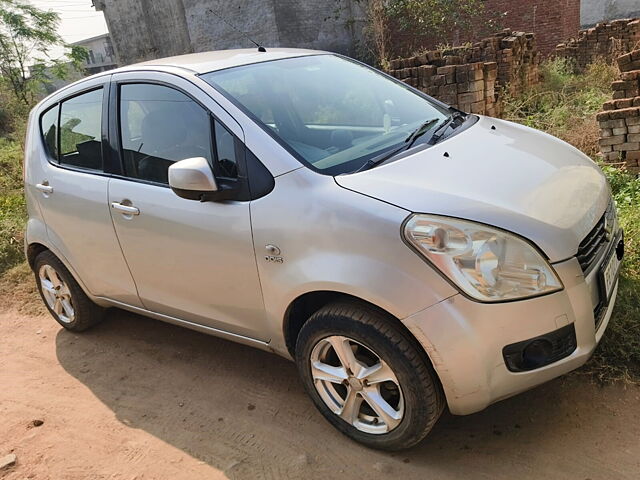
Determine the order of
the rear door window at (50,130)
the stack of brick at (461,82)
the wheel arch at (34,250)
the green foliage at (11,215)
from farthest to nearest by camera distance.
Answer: the stack of brick at (461,82), the green foliage at (11,215), the wheel arch at (34,250), the rear door window at (50,130)

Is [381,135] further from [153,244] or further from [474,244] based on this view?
[153,244]

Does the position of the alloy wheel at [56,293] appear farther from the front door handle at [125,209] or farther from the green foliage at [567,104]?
the green foliage at [567,104]

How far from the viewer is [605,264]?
234 centimetres

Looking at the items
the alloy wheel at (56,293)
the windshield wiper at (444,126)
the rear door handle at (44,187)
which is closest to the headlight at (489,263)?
the windshield wiper at (444,126)

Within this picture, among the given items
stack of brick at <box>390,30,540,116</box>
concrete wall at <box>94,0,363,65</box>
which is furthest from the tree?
stack of brick at <box>390,30,540,116</box>

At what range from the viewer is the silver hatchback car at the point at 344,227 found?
2062mm

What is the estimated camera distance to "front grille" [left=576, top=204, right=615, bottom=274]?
2.16 metres

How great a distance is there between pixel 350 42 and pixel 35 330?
13019 mm

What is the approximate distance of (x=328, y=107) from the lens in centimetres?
307

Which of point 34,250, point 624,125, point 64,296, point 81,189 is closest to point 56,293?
point 64,296

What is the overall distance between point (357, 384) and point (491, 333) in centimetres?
68

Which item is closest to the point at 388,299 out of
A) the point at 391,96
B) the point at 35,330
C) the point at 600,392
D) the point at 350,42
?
the point at 600,392

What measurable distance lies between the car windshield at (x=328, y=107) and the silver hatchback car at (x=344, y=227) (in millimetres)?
13

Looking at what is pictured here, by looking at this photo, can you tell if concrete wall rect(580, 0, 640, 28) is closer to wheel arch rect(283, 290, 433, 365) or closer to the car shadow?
the car shadow
